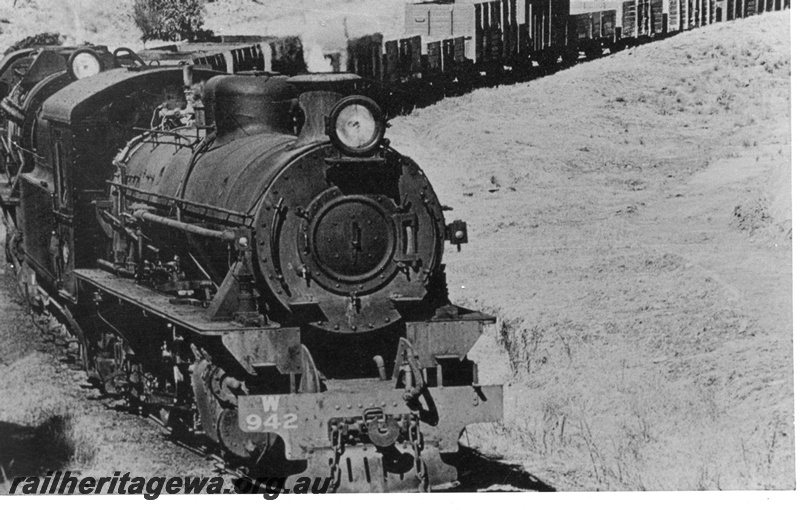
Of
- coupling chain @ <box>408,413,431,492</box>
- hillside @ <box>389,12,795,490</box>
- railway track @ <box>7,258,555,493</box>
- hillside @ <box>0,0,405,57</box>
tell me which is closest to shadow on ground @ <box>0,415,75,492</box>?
railway track @ <box>7,258,555,493</box>

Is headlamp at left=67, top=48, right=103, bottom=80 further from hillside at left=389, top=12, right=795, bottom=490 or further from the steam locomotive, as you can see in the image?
hillside at left=389, top=12, right=795, bottom=490

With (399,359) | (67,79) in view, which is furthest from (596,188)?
(67,79)

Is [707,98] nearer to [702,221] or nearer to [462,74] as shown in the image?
[702,221]

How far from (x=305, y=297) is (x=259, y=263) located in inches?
17.6

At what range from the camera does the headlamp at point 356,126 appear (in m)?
10.1

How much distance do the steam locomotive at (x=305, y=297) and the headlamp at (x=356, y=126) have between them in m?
0.01

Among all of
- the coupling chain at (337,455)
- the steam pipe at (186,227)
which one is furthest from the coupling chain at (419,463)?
the steam pipe at (186,227)

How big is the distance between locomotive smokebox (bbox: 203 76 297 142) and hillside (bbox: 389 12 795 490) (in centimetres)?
347

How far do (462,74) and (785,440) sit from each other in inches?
275

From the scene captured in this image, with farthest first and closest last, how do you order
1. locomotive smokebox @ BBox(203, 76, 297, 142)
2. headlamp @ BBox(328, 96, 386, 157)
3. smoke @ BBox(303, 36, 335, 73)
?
smoke @ BBox(303, 36, 335, 73) → locomotive smokebox @ BBox(203, 76, 297, 142) → headlamp @ BBox(328, 96, 386, 157)

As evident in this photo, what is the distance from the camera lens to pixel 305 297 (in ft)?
33.7

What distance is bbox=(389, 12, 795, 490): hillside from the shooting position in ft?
38.8

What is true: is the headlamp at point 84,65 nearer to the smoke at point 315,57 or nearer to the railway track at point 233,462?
the smoke at point 315,57

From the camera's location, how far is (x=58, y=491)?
1098 cm
